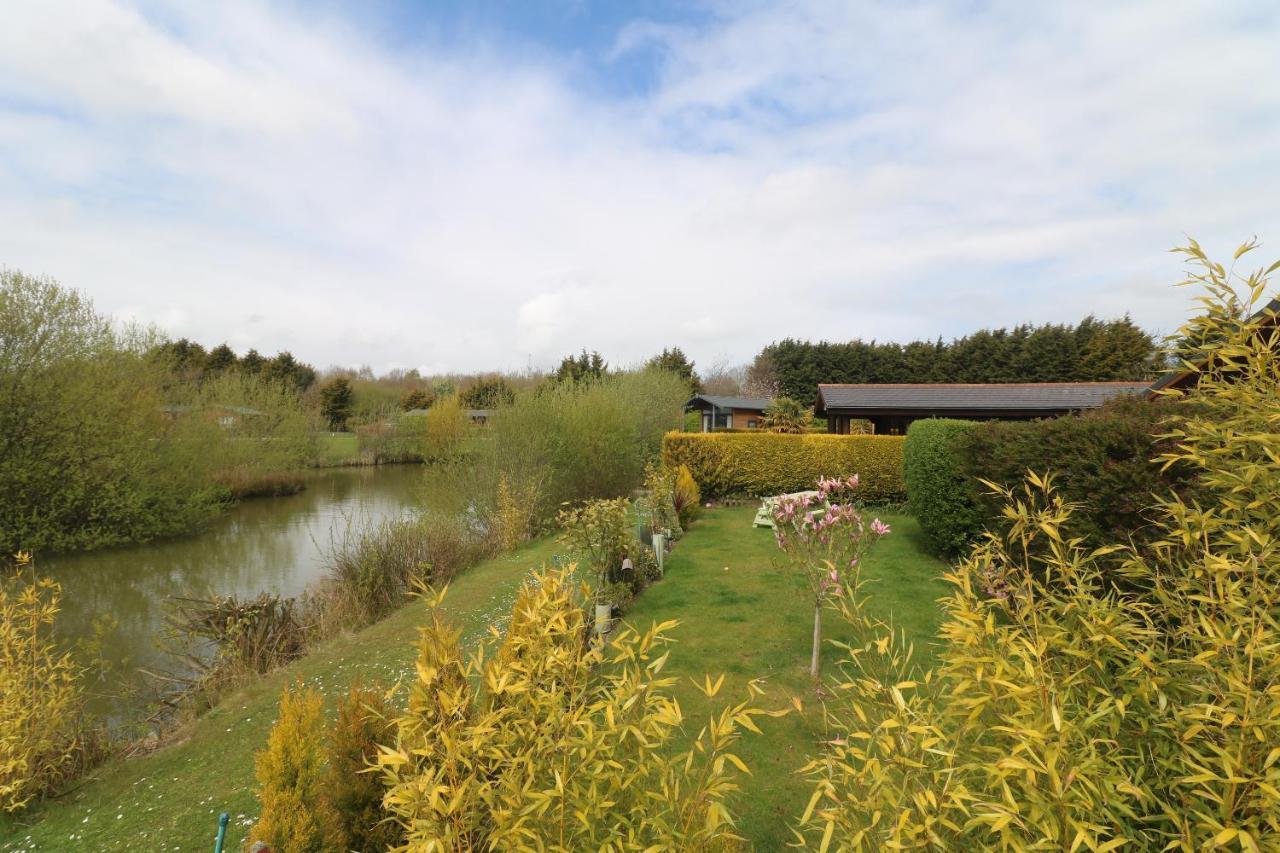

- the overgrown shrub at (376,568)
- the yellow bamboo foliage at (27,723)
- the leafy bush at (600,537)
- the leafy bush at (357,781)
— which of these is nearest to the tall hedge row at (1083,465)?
the leafy bush at (357,781)

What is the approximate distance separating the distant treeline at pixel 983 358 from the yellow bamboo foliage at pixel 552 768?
3975 cm

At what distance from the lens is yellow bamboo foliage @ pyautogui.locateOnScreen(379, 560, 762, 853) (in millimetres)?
1665

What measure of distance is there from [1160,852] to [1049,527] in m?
0.90

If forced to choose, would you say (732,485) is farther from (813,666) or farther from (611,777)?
(611,777)

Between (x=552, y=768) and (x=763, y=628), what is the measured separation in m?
5.28

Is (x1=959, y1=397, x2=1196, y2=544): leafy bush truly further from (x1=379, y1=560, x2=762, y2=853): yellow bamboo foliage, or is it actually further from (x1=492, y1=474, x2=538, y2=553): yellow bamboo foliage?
(x1=492, y1=474, x2=538, y2=553): yellow bamboo foliage

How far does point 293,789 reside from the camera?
2.66 m

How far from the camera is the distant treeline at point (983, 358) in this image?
32.4 m

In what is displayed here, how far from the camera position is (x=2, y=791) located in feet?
13.0

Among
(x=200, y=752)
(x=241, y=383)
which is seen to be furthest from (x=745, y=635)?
(x=241, y=383)

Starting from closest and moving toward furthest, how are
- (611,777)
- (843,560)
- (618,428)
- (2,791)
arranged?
(611,777) < (2,791) < (843,560) < (618,428)

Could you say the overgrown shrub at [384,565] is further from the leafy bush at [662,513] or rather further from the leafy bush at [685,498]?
the leafy bush at [685,498]

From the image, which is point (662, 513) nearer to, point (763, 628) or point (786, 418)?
point (763, 628)

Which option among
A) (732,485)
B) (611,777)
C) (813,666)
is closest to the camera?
(611,777)
